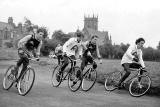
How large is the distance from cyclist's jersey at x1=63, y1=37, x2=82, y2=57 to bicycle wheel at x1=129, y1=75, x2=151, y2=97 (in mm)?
2269

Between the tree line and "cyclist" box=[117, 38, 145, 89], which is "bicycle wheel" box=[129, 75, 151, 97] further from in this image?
the tree line

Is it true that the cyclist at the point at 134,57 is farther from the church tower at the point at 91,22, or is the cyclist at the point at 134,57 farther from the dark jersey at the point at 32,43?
the church tower at the point at 91,22

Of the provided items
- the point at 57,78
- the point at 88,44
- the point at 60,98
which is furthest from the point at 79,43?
the point at 60,98

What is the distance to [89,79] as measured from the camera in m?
9.52

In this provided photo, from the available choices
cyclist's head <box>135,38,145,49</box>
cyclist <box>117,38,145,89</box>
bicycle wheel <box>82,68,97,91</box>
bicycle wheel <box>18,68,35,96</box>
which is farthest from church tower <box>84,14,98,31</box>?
bicycle wheel <box>18,68,35,96</box>

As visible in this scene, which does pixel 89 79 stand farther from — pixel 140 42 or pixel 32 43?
pixel 32 43

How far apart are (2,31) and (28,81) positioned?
112 metres

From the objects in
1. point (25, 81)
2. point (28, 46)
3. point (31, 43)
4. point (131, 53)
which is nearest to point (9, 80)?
point (25, 81)

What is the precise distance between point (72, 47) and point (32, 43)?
1978 millimetres

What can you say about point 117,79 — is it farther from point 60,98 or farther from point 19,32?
point 19,32

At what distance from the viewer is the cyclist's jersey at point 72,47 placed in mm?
9783

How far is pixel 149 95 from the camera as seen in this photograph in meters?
9.66

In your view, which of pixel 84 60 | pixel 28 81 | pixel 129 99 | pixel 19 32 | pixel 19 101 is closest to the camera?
pixel 19 101

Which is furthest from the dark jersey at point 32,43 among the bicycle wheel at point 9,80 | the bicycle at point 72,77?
the bicycle at point 72,77
